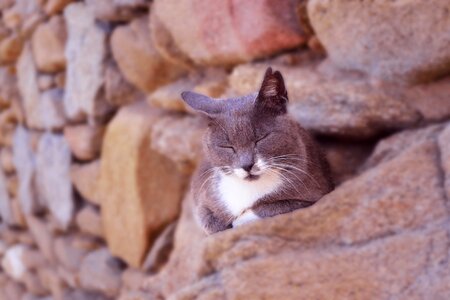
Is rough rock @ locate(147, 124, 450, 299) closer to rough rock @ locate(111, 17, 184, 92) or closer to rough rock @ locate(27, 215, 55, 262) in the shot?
rough rock @ locate(111, 17, 184, 92)

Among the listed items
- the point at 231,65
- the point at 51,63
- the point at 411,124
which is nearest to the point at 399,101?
the point at 411,124

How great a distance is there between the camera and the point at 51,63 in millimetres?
2537

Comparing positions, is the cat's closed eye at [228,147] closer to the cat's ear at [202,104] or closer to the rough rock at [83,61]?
the cat's ear at [202,104]

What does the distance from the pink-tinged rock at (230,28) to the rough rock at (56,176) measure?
1.11m

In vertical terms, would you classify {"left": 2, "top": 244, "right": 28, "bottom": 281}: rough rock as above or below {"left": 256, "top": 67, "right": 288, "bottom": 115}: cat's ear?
below

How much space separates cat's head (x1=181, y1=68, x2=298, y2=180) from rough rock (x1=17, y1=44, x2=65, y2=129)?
173 cm

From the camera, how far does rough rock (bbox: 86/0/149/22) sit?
1866mm

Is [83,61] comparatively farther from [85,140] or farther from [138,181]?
[138,181]

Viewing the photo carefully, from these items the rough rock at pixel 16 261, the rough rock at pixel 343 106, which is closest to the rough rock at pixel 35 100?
the rough rock at pixel 16 261

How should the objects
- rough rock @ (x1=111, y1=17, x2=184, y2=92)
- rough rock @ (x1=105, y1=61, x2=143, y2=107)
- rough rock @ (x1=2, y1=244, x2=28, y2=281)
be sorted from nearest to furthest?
rough rock @ (x1=111, y1=17, x2=184, y2=92), rough rock @ (x1=105, y1=61, x2=143, y2=107), rough rock @ (x1=2, y1=244, x2=28, y2=281)

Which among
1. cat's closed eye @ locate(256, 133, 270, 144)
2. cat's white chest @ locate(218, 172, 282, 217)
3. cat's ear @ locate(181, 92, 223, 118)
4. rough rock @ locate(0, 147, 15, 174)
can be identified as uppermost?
cat's ear @ locate(181, 92, 223, 118)

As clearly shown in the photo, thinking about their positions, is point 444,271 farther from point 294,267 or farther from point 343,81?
point 343,81

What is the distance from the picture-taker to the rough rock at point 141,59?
6.10 feet

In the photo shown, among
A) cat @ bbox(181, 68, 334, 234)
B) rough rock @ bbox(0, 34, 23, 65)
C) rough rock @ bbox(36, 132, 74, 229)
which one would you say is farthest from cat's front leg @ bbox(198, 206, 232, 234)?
rough rock @ bbox(0, 34, 23, 65)
